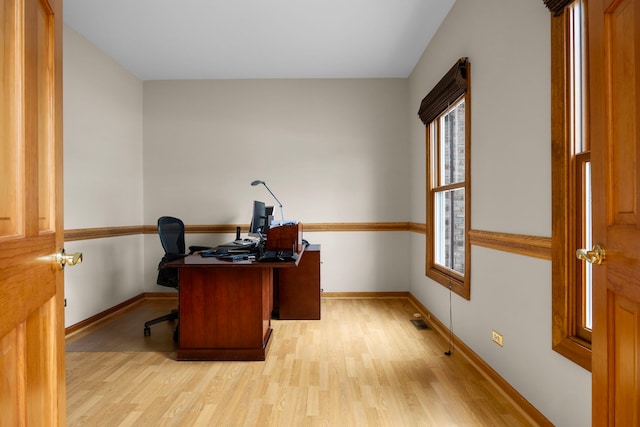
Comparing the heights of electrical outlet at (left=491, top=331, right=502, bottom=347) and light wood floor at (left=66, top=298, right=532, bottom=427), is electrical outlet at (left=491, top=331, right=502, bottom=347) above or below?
above

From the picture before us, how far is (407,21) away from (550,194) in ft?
7.33

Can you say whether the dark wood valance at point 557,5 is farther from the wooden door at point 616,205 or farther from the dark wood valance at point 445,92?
the dark wood valance at point 445,92

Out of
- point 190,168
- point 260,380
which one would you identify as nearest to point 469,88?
point 260,380

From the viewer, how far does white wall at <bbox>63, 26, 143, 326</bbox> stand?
3373mm

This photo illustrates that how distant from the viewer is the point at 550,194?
5.92ft

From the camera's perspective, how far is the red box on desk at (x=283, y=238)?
287 cm

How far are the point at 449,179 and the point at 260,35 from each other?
88.8 inches

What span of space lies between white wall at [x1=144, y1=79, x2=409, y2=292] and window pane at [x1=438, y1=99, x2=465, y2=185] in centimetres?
103

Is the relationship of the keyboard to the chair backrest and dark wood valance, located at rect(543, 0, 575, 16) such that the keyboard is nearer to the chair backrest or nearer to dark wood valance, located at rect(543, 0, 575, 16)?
the chair backrest

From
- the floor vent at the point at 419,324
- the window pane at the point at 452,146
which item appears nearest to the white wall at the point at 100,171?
the floor vent at the point at 419,324

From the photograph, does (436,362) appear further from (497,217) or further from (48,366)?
(48,366)

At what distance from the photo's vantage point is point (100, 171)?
12.4 feet

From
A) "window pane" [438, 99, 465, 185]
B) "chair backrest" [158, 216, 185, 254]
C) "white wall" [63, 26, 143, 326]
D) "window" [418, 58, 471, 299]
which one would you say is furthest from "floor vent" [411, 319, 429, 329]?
"white wall" [63, 26, 143, 326]

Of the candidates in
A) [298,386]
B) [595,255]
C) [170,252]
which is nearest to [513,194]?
[595,255]
